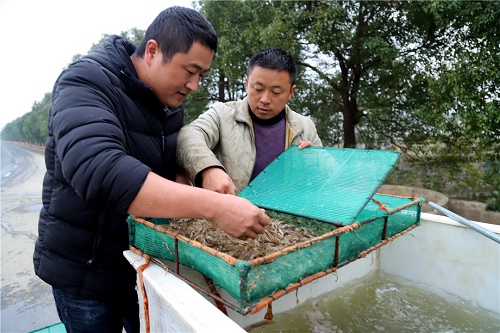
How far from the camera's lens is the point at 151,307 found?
1576mm

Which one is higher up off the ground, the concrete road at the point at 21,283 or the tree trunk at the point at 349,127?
the tree trunk at the point at 349,127

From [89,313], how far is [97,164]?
1.08 metres

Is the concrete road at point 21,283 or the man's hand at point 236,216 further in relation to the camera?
the concrete road at point 21,283

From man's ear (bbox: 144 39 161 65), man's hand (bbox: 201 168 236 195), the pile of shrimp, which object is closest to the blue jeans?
the pile of shrimp

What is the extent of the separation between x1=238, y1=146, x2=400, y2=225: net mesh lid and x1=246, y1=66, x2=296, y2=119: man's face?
14.5 inches

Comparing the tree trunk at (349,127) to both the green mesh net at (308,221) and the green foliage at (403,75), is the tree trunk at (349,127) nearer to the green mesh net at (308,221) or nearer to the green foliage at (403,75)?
the green foliage at (403,75)

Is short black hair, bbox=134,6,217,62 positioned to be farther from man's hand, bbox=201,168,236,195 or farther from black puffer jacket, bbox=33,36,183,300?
man's hand, bbox=201,168,236,195

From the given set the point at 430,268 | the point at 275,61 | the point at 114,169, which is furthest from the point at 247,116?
the point at 430,268

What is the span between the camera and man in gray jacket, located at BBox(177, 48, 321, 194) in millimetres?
2389

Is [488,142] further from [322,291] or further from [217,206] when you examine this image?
[217,206]

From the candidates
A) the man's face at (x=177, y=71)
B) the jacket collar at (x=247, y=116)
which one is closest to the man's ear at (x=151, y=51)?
the man's face at (x=177, y=71)

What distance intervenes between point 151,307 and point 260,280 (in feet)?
2.41

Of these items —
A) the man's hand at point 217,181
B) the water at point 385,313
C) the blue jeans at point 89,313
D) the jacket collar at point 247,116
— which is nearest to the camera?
the blue jeans at point 89,313

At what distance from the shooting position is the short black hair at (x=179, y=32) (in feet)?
4.96
